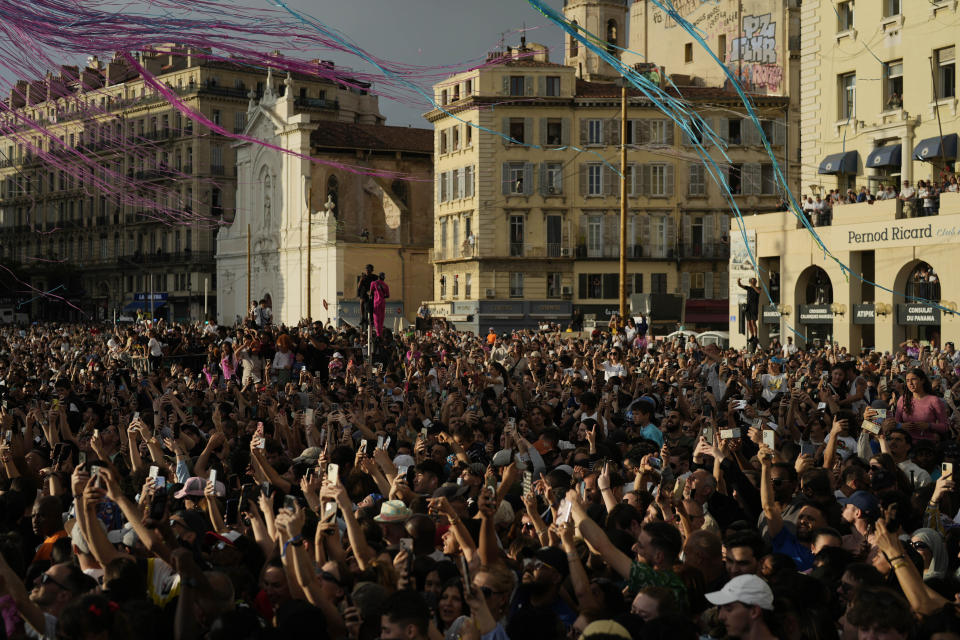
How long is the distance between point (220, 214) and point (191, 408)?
61832 mm

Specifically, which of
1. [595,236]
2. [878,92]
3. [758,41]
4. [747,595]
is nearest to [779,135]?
[758,41]

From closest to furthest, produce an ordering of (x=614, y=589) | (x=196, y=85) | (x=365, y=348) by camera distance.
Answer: (x=614, y=589)
(x=365, y=348)
(x=196, y=85)

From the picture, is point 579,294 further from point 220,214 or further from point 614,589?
point 614,589

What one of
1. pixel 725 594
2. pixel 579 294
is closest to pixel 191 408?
pixel 725 594

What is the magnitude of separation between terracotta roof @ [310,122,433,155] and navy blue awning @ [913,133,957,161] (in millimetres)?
36245

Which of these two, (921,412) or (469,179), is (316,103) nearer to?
(469,179)

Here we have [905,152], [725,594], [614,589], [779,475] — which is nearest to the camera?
[725,594]

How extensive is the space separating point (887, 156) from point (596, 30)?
35515 mm

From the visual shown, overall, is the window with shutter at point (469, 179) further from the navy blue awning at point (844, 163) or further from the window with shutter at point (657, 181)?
the navy blue awning at point (844, 163)

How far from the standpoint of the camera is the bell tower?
65062 millimetres

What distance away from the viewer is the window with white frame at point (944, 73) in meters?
32.3

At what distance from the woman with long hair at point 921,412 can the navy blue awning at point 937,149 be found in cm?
2170

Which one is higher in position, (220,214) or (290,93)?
(290,93)

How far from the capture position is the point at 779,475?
9008 mm
